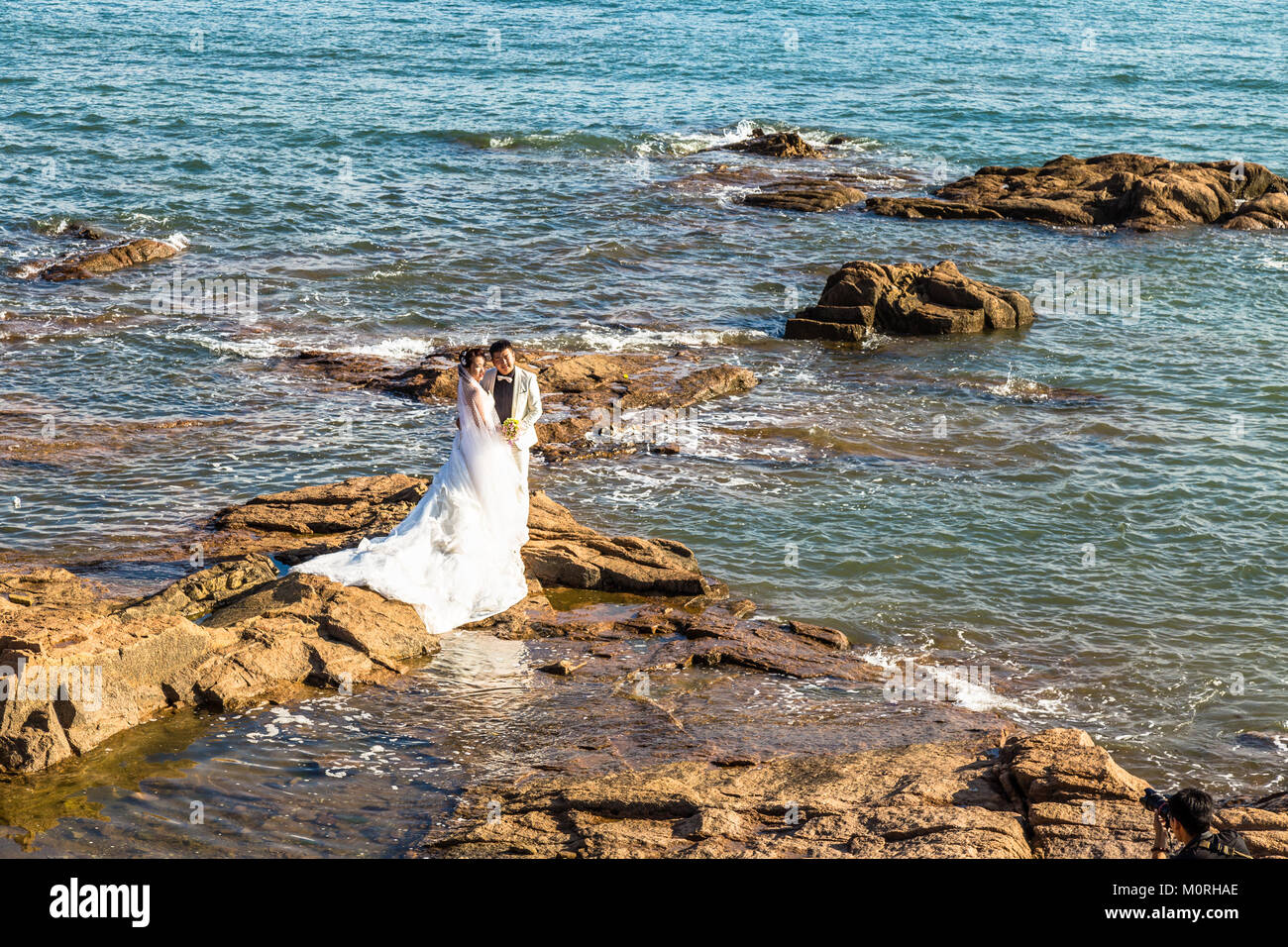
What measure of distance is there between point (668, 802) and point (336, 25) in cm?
5225

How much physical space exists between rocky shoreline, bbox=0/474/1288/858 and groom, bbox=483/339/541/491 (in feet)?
3.59

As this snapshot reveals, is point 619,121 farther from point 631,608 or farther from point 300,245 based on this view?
point 631,608

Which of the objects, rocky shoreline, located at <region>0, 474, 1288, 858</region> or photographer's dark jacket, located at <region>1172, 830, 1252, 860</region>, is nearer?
photographer's dark jacket, located at <region>1172, 830, 1252, 860</region>

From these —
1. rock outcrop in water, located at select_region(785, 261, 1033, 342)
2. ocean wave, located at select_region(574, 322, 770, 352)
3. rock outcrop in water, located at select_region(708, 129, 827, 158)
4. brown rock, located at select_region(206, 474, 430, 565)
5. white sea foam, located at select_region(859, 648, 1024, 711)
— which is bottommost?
white sea foam, located at select_region(859, 648, 1024, 711)

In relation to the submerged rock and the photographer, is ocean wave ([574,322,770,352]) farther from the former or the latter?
the photographer

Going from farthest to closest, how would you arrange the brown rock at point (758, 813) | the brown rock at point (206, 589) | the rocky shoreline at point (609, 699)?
the brown rock at point (206, 589) → the rocky shoreline at point (609, 699) → the brown rock at point (758, 813)

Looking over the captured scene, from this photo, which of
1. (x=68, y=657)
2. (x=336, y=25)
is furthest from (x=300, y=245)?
(x=336, y=25)

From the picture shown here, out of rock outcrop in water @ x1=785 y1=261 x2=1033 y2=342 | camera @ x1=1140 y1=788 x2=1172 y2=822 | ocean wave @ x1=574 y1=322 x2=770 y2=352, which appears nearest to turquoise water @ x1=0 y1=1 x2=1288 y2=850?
ocean wave @ x1=574 y1=322 x2=770 y2=352

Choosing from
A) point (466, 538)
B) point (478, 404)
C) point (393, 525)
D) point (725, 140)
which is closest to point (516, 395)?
point (478, 404)

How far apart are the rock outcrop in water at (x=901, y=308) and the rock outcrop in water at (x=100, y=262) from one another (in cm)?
1259

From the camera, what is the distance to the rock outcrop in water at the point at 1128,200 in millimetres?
29688

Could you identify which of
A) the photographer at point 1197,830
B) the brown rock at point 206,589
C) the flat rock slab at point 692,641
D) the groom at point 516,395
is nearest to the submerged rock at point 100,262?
the brown rock at point 206,589

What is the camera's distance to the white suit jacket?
38.3 feet

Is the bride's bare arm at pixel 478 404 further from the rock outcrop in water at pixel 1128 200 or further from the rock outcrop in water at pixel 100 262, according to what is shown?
the rock outcrop in water at pixel 1128 200
